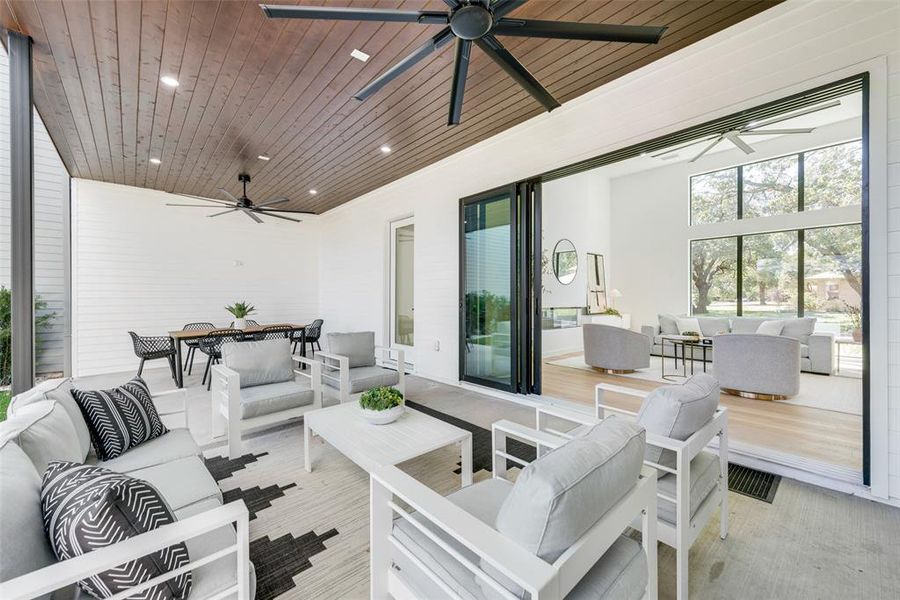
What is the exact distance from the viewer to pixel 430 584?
1.14m

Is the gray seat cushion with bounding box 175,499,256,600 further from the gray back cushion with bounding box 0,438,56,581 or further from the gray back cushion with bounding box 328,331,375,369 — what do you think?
the gray back cushion with bounding box 328,331,375,369

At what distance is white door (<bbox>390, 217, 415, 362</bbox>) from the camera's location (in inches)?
247

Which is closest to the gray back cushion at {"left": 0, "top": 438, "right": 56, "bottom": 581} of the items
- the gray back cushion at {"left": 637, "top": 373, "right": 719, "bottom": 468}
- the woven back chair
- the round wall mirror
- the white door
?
the gray back cushion at {"left": 637, "top": 373, "right": 719, "bottom": 468}

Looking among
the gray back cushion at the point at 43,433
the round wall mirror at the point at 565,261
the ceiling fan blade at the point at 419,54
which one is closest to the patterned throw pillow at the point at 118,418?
the gray back cushion at the point at 43,433

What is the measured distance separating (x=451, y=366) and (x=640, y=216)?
5983mm

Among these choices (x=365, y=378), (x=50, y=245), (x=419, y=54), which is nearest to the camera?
(x=419, y=54)

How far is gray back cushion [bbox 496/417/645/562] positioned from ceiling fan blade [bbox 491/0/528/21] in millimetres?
1822

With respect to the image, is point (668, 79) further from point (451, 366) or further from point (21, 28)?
point (21, 28)

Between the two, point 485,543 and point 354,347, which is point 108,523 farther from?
point 354,347

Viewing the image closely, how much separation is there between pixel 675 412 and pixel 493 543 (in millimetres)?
1051

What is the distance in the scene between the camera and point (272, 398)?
3.02 meters

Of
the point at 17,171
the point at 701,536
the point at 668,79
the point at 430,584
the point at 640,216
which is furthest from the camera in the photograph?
the point at 640,216

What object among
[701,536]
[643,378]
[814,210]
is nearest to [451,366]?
[643,378]

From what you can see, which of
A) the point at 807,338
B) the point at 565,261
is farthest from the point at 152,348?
the point at 807,338
